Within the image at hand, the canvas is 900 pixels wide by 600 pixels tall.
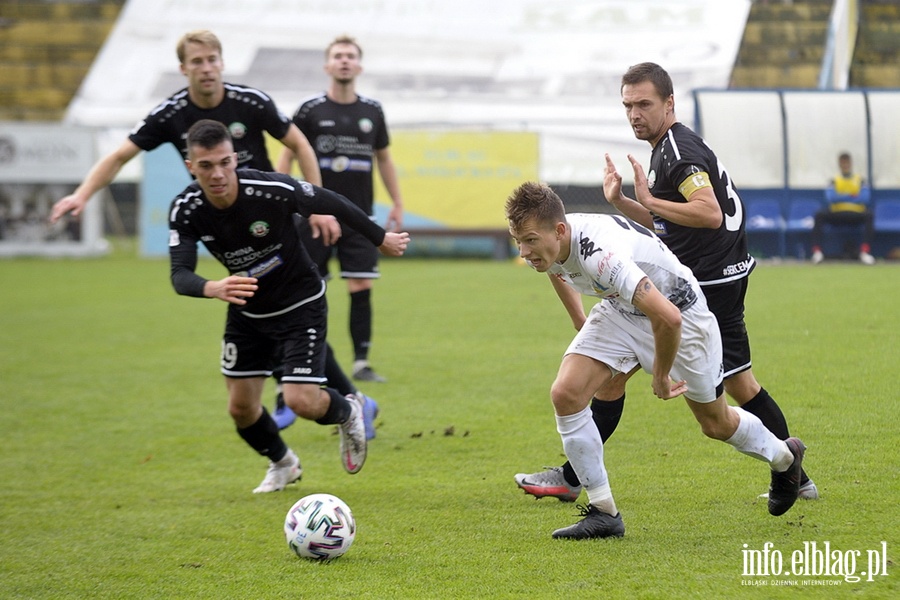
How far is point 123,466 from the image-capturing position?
7.03 m

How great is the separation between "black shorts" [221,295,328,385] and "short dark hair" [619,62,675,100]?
207 cm

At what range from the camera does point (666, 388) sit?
173 inches

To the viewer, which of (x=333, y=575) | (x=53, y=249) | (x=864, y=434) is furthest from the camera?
(x=53, y=249)

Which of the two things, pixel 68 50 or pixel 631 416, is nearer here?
pixel 631 416

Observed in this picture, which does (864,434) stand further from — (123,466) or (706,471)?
(123,466)

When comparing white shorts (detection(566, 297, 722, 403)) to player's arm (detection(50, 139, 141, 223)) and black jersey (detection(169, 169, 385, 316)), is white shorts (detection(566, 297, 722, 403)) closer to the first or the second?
black jersey (detection(169, 169, 385, 316))

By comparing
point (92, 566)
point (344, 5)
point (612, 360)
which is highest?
point (344, 5)

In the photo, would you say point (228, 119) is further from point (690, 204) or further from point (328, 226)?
point (690, 204)

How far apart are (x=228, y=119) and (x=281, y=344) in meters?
1.59

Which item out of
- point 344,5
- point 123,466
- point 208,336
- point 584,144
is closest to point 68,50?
point 344,5

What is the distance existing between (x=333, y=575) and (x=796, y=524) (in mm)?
1931

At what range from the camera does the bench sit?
22.2 m

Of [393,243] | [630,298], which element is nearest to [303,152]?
[393,243]

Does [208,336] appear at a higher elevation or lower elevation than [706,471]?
lower
